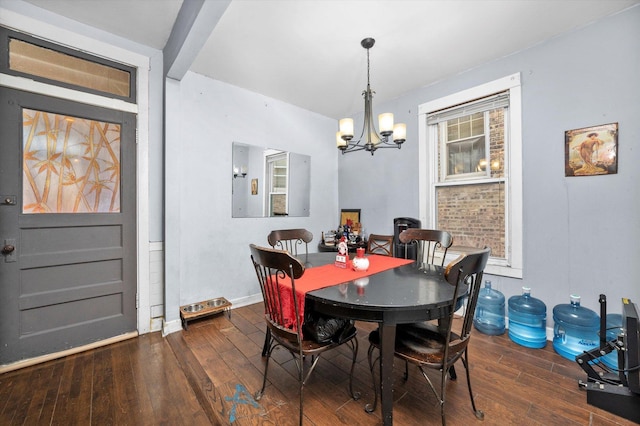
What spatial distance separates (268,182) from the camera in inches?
144

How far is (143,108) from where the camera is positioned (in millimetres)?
2604

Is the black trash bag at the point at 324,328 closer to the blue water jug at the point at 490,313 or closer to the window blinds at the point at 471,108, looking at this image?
the blue water jug at the point at 490,313

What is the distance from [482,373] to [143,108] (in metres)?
3.76

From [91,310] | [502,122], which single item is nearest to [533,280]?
[502,122]

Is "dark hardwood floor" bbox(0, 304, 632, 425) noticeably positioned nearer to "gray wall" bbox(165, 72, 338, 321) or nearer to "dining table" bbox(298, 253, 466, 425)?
"dining table" bbox(298, 253, 466, 425)

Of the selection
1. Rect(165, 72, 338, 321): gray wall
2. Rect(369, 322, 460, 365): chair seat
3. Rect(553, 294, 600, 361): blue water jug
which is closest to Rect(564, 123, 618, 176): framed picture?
Rect(553, 294, 600, 361): blue water jug

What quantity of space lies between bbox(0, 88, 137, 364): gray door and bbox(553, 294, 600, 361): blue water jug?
12.7ft

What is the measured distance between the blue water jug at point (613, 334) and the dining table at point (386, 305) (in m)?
1.57

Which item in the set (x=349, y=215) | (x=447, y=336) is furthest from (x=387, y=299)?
(x=349, y=215)

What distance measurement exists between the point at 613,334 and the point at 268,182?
144 inches

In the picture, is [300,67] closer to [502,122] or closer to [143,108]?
[143,108]

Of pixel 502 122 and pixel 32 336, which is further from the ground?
pixel 502 122

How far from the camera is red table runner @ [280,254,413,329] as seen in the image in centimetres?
157

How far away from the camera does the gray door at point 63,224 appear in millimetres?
2051
